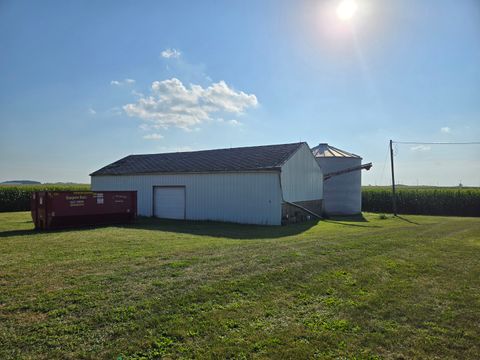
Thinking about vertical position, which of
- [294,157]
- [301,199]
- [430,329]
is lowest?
[430,329]

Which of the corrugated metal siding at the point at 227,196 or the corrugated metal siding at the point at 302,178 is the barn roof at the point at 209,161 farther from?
the corrugated metal siding at the point at 302,178

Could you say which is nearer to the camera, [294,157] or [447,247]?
[447,247]

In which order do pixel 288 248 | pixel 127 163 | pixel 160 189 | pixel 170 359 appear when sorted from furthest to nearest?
pixel 127 163 < pixel 160 189 < pixel 288 248 < pixel 170 359

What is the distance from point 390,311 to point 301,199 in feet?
52.1

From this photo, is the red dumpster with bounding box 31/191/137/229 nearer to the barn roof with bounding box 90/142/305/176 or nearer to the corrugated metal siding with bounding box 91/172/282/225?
the corrugated metal siding with bounding box 91/172/282/225

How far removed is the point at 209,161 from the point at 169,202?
356cm

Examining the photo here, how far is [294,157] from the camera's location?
19.8m

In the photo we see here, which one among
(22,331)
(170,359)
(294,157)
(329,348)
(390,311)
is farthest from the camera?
(294,157)

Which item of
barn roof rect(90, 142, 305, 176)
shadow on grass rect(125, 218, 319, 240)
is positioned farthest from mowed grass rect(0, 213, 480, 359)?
barn roof rect(90, 142, 305, 176)

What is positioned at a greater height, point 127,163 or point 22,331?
point 127,163

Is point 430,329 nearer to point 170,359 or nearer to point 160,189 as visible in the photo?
point 170,359

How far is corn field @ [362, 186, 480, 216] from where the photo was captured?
30078mm

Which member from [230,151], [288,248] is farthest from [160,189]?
[288,248]

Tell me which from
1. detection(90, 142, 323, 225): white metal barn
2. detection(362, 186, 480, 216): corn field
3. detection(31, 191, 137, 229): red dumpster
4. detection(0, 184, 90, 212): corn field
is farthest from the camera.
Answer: detection(362, 186, 480, 216): corn field
